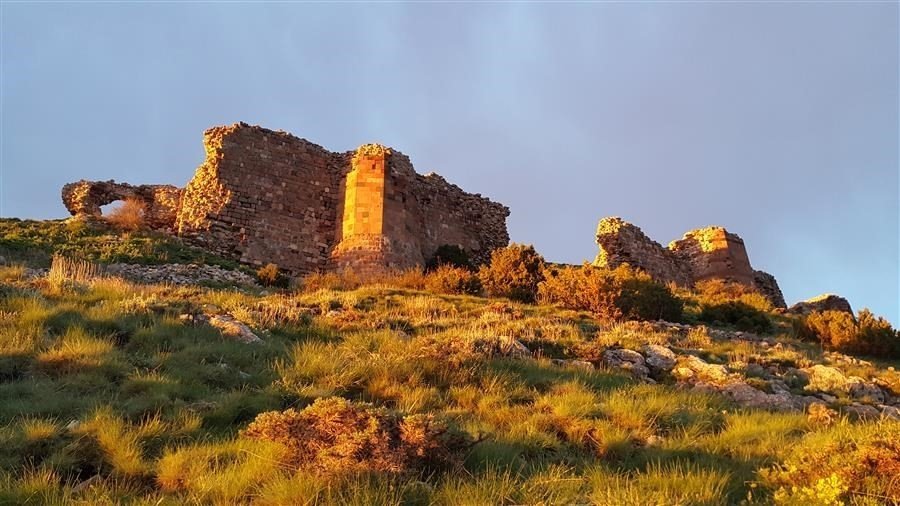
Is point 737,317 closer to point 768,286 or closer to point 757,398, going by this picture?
point 757,398

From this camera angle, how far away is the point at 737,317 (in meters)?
16.0

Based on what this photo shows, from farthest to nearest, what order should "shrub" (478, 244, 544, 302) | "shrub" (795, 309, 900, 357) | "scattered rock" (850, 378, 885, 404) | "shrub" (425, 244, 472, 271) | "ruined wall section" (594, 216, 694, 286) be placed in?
"ruined wall section" (594, 216, 694, 286), "shrub" (425, 244, 472, 271), "shrub" (478, 244, 544, 302), "shrub" (795, 309, 900, 357), "scattered rock" (850, 378, 885, 404)

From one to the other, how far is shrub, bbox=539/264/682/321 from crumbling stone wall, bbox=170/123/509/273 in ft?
20.3

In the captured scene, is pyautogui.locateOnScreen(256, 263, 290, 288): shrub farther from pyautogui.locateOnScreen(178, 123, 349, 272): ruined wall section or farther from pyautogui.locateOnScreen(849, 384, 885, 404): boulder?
pyautogui.locateOnScreen(849, 384, 885, 404): boulder

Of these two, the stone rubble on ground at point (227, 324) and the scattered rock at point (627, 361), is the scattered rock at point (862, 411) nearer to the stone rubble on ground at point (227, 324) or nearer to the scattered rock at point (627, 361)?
the scattered rock at point (627, 361)

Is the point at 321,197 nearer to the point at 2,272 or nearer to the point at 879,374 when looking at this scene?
the point at 2,272

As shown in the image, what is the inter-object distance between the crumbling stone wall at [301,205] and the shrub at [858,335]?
10632 mm

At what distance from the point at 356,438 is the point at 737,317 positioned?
1349 cm

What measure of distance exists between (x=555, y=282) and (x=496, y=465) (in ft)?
34.6

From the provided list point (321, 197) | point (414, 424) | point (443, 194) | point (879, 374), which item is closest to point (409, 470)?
point (414, 424)

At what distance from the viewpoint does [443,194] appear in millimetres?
24656

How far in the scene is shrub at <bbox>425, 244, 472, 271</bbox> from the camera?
22.0 metres

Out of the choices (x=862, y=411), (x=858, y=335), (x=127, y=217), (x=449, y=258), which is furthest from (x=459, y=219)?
(x=862, y=411)

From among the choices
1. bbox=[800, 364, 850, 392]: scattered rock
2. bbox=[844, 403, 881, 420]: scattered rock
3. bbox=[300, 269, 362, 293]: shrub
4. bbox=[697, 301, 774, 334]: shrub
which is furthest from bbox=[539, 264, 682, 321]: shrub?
bbox=[844, 403, 881, 420]: scattered rock
